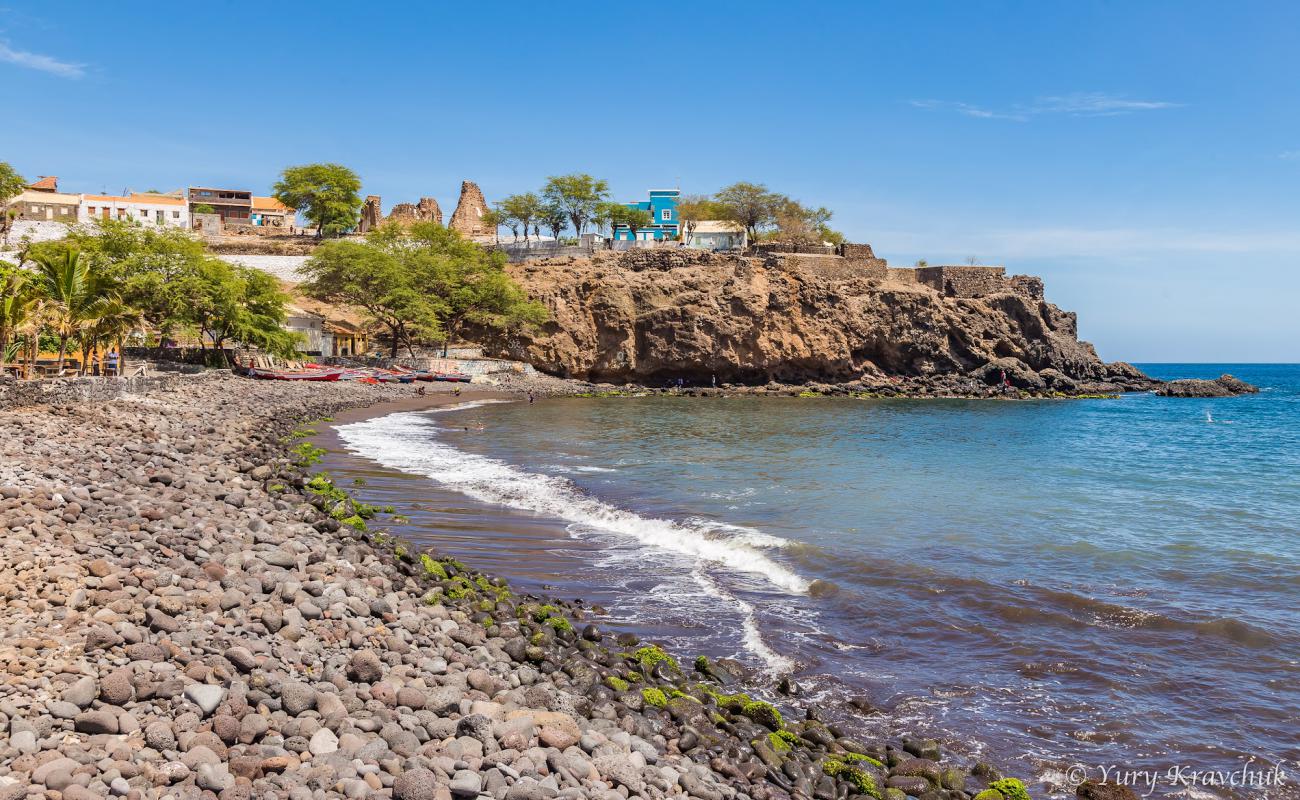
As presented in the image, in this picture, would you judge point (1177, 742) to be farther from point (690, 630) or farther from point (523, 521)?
point (523, 521)

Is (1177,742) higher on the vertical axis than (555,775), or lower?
lower

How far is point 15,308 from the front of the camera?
24.4 metres

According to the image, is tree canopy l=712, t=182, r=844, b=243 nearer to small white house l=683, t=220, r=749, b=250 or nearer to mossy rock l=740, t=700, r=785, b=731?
small white house l=683, t=220, r=749, b=250

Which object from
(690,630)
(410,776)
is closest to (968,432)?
(690,630)

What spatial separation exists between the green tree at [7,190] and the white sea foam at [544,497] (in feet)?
173

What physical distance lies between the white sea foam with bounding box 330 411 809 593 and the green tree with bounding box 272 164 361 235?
56.1 meters

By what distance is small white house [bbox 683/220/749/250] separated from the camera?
86938 millimetres

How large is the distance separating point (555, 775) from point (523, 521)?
1067cm

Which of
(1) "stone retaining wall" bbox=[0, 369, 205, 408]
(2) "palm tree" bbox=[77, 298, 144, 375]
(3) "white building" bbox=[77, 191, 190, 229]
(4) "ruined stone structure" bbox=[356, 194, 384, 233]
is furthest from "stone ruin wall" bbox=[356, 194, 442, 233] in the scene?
(1) "stone retaining wall" bbox=[0, 369, 205, 408]

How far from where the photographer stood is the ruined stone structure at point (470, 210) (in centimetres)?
9081

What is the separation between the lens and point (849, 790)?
22.3ft

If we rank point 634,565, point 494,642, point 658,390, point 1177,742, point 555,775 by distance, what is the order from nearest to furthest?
point 555,775 → point 1177,742 → point 494,642 → point 634,565 → point 658,390

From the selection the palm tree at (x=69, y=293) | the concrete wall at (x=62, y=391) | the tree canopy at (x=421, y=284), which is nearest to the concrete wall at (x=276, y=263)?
the tree canopy at (x=421, y=284)

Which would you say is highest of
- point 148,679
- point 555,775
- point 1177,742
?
point 148,679
